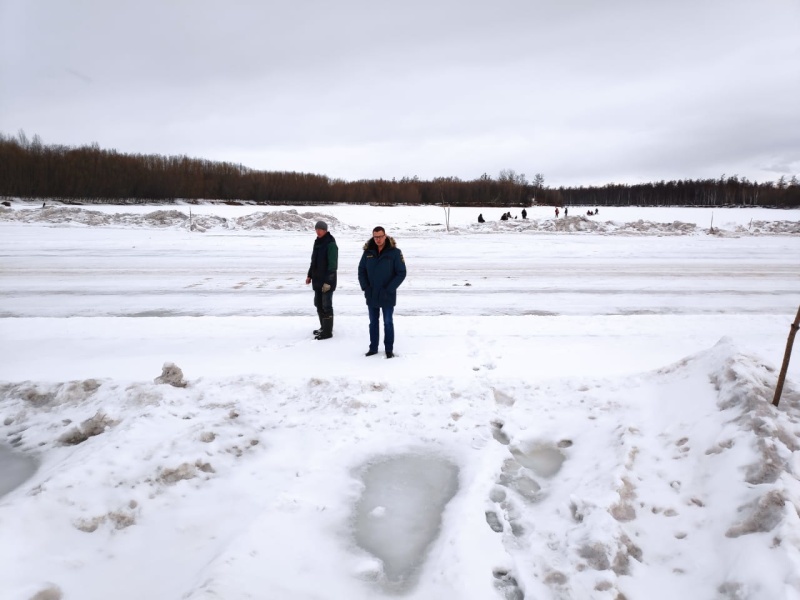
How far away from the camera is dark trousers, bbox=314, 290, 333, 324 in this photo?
6.82 metres

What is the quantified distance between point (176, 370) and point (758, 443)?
5.15 meters

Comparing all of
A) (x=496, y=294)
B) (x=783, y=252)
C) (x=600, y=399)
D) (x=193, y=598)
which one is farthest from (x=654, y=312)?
(x=783, y=252)

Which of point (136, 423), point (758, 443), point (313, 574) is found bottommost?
point (313, 574)

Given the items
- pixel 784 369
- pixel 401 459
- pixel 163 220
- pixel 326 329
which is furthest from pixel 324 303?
pixel 163 220

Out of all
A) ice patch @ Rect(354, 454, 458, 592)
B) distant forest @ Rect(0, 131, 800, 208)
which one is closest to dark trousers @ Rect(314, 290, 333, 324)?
ice patch @ Rect(354, 454, 458, 592)

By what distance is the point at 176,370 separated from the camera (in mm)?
4902

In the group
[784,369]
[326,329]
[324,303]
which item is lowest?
[326,329]

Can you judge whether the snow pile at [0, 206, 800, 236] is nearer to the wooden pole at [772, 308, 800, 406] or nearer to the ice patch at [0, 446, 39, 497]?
the ice patch at [0, 446, 39, 497]

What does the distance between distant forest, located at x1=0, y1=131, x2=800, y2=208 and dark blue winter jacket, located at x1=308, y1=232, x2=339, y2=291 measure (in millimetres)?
56119

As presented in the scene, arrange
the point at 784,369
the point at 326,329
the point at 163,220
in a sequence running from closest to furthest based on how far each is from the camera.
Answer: the point at 784,369 < the point at 326,329 < the point at 163,220

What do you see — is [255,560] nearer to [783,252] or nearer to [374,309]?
[374,309]

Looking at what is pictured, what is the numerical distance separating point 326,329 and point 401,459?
10.9ft

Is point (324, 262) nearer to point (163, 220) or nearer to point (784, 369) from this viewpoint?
point (784, 369)

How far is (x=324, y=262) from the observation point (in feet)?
22.1
